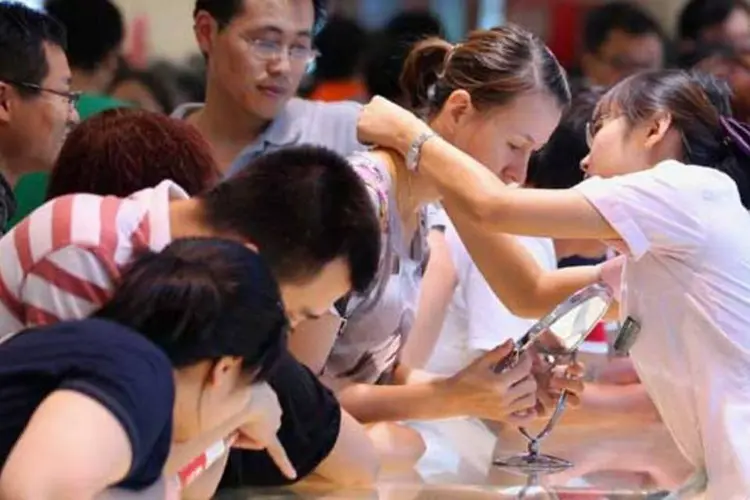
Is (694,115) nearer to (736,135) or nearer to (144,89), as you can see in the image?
(736,135)

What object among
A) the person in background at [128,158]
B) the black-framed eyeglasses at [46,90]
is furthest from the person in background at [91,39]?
the person in background at [128,158]

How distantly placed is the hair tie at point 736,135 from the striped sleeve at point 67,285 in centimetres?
83

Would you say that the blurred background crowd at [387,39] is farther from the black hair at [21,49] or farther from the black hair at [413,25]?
the black hair at [21,49]

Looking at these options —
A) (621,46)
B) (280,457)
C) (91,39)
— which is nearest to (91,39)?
(91,39)

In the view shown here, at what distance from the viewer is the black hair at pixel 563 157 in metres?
2.59

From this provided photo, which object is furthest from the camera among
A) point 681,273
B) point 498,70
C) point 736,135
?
point 498,70

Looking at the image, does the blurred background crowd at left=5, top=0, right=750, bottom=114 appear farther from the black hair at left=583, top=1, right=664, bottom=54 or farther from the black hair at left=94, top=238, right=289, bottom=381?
the black hair at left=94, top=238, right=289, bottom=381

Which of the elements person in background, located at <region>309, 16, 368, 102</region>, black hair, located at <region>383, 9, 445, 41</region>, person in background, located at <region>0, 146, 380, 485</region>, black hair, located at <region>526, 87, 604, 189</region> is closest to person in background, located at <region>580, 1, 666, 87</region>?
black hair, located at <region>383, 9, 445, 41</region>

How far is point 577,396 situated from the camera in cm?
194

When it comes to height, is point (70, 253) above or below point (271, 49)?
above

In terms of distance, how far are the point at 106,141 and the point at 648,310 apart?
0.68 meters

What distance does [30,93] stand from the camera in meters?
2.21

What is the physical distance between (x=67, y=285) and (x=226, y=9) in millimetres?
1312

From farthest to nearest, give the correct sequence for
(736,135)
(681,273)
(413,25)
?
(413,25)
(736,135)
(681,273)
